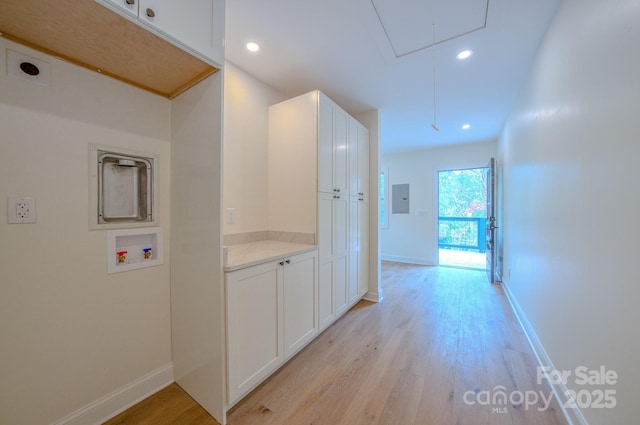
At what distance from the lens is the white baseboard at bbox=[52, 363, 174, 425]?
4.22 feet

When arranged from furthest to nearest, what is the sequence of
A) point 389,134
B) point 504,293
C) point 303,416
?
point 389,134 → point 504,293 → point 303,416

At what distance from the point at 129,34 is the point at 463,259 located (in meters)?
6.66

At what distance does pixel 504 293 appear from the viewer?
342 cm

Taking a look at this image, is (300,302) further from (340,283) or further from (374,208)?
(374,208)

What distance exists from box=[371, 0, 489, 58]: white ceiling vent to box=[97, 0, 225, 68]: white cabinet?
1048mm

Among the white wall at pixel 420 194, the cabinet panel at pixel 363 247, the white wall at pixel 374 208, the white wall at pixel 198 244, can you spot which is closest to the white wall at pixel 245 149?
the white wall at pixel 198 244

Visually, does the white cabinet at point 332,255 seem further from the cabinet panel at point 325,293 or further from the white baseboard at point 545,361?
the white baseboard at point 545,361

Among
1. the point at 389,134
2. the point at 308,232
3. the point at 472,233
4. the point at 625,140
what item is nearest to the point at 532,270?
the point at 625,140

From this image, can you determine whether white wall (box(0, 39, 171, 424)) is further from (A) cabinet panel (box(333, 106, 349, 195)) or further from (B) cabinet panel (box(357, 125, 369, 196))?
(B) cabinet panel (box(357, 125, 369, 196))

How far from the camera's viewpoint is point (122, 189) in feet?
4.81

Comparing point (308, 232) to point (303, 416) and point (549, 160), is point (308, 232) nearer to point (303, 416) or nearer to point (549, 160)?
point (303, 416)

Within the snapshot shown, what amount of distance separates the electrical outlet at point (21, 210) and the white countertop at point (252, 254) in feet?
3.08

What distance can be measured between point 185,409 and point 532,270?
3045 millimetres

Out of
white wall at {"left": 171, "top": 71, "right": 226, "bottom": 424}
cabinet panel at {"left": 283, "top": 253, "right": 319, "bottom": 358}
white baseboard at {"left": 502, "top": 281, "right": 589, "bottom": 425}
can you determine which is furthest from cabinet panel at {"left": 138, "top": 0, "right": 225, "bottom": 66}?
white baseboard at {"left": 502, "top": 281, "right": 589, "bottom": 425}
